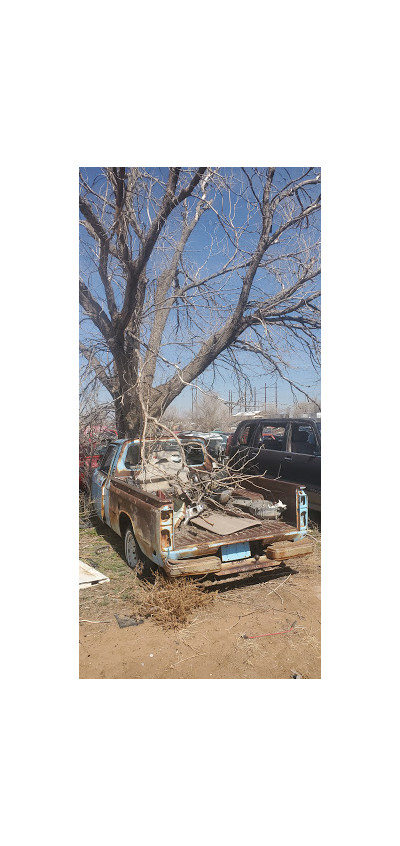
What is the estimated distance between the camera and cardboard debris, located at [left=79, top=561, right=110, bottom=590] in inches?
156

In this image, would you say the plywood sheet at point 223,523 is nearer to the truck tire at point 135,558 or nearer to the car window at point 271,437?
the truck tire at point 135,558

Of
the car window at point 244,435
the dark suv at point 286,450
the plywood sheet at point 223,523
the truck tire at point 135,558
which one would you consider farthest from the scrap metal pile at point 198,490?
the car window at point 244,435

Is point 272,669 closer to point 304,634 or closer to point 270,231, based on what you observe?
point 304,634

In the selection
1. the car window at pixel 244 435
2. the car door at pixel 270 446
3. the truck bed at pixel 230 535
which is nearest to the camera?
the truck bed at pixel 230 535

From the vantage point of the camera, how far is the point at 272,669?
113 inches

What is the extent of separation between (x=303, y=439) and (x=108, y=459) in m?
2.68

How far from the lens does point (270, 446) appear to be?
662 cm

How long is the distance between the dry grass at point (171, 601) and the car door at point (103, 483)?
4.85ft

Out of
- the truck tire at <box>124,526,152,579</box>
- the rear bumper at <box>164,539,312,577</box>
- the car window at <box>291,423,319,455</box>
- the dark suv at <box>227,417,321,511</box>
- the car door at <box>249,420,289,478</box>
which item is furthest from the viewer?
the car door at <box>249,420,289,478</box>

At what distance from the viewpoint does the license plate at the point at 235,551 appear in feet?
11.9

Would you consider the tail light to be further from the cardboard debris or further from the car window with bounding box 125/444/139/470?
the car window with bounding box 125/444/139/470

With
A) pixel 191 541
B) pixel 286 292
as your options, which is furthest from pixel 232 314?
pixel 191 541

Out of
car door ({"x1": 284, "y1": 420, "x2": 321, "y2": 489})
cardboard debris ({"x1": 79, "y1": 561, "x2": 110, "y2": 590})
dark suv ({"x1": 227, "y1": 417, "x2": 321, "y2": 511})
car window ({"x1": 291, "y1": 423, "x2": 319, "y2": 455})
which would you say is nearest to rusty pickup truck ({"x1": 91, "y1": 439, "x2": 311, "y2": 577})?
cardboard debris ({"x1": 79, "y1": 561, "x2": 110, "y2": 590})

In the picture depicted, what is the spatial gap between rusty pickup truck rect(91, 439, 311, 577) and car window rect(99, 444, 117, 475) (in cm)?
2
